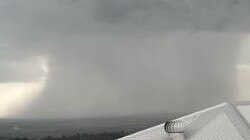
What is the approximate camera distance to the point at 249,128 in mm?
90875

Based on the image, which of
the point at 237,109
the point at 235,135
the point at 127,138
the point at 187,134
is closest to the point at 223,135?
the point at 235,135

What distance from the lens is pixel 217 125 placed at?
94.5 meters

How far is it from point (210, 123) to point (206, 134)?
5009 millimetres

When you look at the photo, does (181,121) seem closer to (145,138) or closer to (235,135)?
(145,138)

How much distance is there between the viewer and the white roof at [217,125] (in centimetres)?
8962

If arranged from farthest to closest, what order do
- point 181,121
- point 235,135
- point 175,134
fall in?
point 181,121 → point 175,134 → point 235,135

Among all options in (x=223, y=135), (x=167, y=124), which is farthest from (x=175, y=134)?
(x=223, y=135)

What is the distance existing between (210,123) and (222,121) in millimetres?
2395

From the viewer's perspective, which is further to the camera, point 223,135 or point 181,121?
point 181,121

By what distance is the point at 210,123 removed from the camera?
96062mm

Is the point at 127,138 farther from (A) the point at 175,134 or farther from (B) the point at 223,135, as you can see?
(B) the point at 223,135

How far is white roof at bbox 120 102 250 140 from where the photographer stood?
89.6m

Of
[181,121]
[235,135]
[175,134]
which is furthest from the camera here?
[181,121]

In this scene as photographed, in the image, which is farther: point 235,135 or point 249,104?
point 249,104
